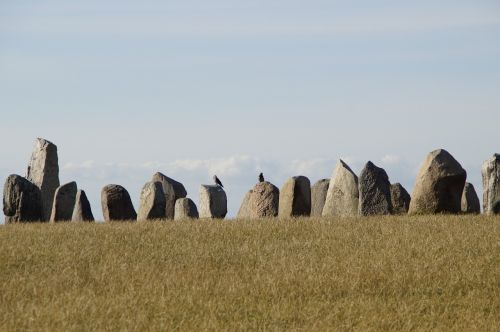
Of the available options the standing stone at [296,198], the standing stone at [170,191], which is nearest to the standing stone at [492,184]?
the standing stone at [296,198]

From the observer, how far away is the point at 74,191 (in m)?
26.4

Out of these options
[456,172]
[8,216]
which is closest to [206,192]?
[8,216]

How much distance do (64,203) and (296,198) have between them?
6.66 meters

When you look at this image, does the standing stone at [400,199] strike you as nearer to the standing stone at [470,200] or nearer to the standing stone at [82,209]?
the standing stone at [470,200]

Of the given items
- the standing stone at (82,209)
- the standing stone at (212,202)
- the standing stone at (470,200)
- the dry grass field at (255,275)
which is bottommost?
the dry grass field at (255,275)

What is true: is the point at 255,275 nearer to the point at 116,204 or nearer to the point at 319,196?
the point at 116,204

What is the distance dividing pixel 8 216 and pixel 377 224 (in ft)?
33.9

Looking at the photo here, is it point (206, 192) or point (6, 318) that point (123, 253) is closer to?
point (6, 318)

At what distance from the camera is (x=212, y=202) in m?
26.2

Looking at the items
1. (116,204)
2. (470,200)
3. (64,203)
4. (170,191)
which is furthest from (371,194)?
(64,203)

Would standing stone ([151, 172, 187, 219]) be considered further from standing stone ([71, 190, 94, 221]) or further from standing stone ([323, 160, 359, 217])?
standing stone ([323, 160, 359, 217])

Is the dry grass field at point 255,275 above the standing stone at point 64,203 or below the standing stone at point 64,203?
below

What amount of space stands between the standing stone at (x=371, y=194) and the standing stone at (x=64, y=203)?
8399 mm

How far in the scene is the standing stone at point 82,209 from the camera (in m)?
24.9
